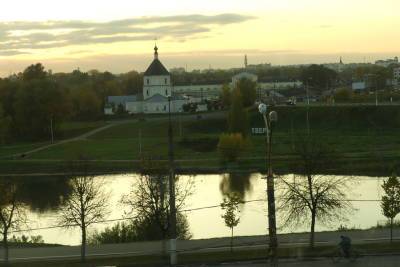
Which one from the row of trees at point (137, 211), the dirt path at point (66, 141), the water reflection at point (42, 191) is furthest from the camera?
the dirt path at point (66, 141)

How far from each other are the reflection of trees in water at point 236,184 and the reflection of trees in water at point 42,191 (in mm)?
10128

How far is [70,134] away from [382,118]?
36391mm

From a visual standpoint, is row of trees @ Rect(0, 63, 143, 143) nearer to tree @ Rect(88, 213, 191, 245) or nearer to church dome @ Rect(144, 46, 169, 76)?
church dome @ Rect(144, 46, 169, 76)

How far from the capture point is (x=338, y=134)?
74062mm

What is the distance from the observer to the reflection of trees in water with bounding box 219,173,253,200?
1705 inches

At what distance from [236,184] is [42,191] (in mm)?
13919

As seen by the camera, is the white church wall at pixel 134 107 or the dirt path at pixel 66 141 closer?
the dirt path at pixel 66 141

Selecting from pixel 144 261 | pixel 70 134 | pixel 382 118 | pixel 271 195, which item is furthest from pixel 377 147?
pixel 271 195

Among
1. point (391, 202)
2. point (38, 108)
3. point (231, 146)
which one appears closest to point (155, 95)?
point (38, 108)

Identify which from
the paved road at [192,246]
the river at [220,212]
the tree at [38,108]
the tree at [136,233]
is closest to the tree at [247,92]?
the tree at [38,108]

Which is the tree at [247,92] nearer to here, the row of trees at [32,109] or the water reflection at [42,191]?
the row of trees at [32,109]

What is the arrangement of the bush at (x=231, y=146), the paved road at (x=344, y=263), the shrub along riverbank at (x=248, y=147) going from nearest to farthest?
the paved road at (x=344, y=263) → the shrub along riverbank at (x=248, y=147) → the bush at (x=231, y=146)

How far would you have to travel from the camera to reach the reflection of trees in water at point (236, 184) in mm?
43300

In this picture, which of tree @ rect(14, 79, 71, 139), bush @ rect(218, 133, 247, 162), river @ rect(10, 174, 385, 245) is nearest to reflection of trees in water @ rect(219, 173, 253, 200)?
river @ rect(10, 174, 385, 245)
